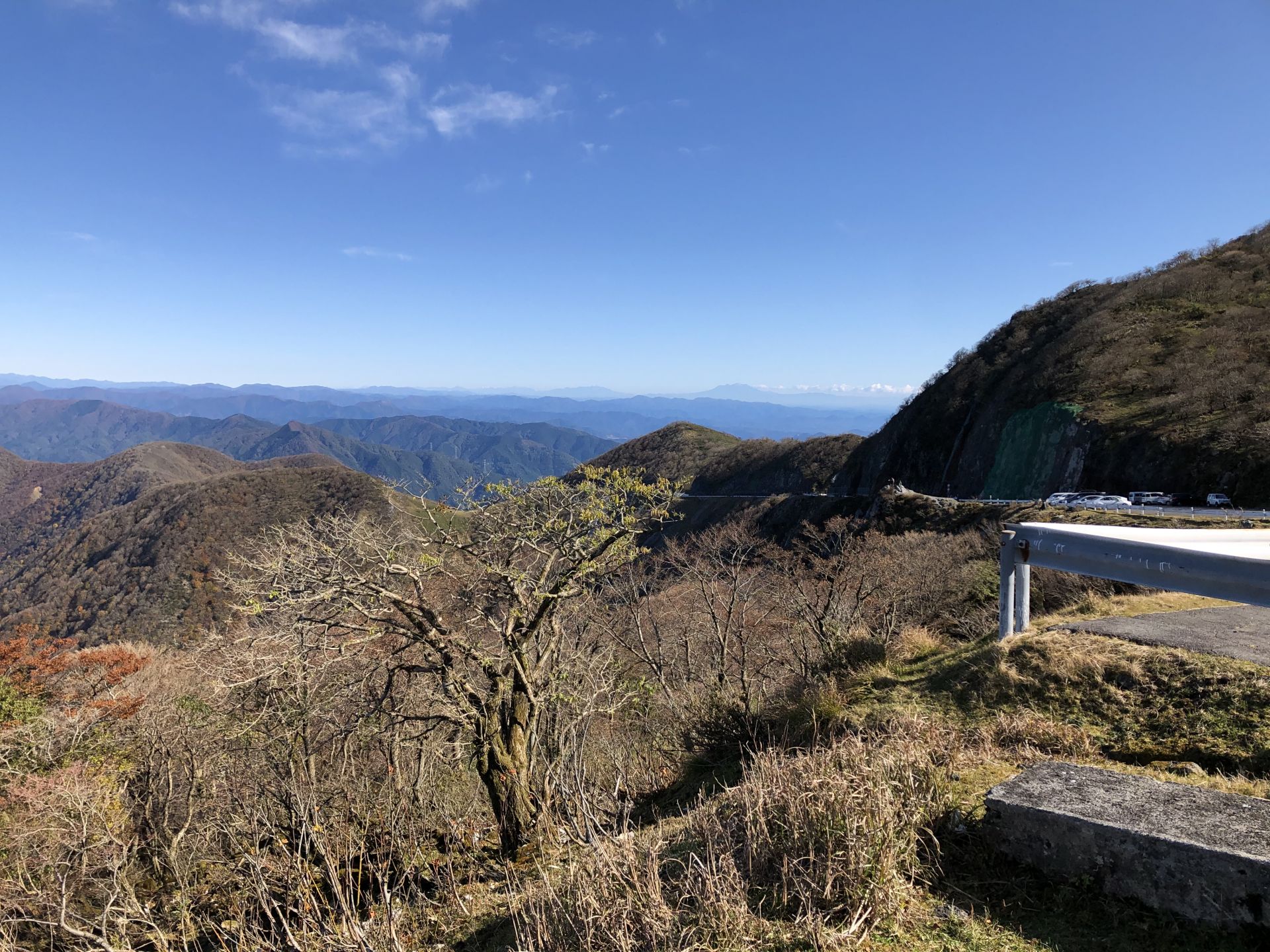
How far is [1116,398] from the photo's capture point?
41.5 metres

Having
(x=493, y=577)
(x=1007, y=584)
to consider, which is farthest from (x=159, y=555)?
(x=1007, y=584)

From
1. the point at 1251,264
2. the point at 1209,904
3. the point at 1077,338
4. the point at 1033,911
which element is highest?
the point at 1251,264

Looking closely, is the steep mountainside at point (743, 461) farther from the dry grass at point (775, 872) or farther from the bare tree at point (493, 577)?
the dry grass at point (775, 872)

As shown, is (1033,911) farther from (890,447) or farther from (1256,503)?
(890,447)

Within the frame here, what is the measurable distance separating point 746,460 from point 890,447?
1374 inches

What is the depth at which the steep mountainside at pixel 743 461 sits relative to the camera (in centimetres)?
8538

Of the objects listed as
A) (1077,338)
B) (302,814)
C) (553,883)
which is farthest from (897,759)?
(1077,338)

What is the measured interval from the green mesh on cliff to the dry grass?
42772 mm

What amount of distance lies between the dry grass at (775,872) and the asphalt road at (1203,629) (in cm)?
382

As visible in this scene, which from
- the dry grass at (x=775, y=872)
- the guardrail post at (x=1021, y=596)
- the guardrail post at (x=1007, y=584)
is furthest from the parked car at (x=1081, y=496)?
the dry grass at (x=775, y=872)

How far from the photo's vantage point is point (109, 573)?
88.9 metres

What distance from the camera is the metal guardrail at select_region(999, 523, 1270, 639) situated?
15.8 feet

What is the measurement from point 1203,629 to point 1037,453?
1681 inches

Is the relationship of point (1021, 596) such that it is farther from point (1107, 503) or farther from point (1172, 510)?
point (1107, 503)
